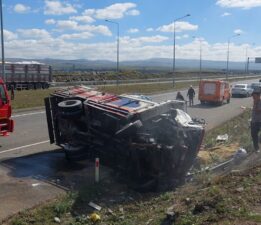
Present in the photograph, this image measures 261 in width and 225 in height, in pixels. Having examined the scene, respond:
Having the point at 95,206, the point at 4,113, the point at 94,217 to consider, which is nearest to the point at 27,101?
the point at 4,113

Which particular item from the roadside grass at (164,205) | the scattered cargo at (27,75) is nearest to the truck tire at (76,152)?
the roadside grass at (164,205)

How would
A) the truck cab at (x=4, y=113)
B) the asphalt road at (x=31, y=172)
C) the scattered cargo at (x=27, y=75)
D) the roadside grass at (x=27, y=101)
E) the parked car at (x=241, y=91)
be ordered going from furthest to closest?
the scattered cargo at (x=27, y=75), the parked car at (x=241, y=91), the roadside grass at (x=27, y=101), the truck cab at (x=4, y=113), the asphalt road at (x=31, y=172)

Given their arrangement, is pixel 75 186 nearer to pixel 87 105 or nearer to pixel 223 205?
pixel 87 105

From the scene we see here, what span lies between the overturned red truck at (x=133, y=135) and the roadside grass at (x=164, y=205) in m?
0.52

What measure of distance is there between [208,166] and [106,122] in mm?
3036

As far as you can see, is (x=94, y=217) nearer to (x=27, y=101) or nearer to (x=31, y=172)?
(x=31, y=172)

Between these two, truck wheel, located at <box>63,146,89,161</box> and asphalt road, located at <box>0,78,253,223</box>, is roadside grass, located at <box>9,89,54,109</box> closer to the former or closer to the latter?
asphalt road, located at <box>0,78,253,223</box>

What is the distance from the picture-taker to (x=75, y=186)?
10.7 metres

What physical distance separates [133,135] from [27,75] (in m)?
49.0

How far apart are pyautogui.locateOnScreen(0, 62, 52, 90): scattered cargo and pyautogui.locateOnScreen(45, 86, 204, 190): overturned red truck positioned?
43587 millimetres

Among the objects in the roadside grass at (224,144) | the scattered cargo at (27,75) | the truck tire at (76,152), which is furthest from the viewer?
the scattered cargo at (27,75)

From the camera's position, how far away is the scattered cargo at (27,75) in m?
56.0

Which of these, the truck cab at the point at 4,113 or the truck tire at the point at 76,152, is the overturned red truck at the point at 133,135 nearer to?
the truck tire at the point at 76,152

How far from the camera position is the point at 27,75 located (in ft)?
191
